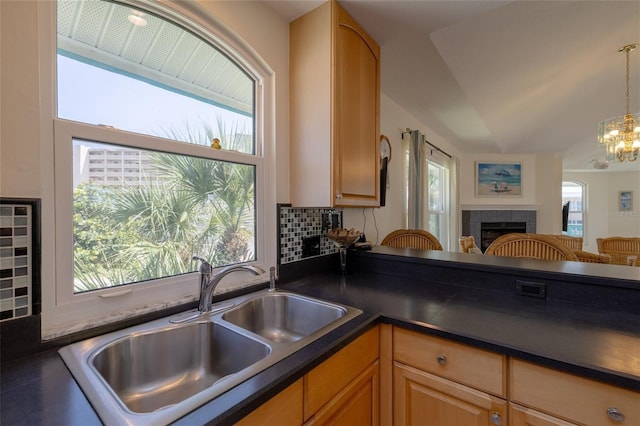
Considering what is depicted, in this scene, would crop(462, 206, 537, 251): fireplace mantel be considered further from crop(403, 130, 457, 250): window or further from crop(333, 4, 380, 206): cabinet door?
crop(333, 4, 380, 206): cabinet door

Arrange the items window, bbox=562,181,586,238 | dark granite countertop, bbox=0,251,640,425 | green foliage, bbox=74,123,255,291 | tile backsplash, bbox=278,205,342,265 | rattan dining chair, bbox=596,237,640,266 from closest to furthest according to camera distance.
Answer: dark granite countertop, bbox=0,251,640,425 < green foliage, bbox=74,123,255,291 < tile backsplash, bbox=278,205,342,265 < rattan dining chair, bbox=596,237,640,266 < window, bbox=562,181,586,238

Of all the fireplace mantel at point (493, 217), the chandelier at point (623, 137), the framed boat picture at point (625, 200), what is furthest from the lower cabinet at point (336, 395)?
the framed boat picture at point (625, 200)

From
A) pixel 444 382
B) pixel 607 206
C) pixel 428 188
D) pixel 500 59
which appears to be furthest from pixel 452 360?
pixel 607 206

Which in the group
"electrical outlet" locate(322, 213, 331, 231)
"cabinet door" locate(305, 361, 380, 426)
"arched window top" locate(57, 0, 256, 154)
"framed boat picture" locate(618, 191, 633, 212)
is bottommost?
"cabinet door" locate(305, 361, 380, 426)

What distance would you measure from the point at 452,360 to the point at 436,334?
9 cm

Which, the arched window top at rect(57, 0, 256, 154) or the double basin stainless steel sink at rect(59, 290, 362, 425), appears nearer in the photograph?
the double basin stainless steel sink at rect(59, 290, 362, 425)

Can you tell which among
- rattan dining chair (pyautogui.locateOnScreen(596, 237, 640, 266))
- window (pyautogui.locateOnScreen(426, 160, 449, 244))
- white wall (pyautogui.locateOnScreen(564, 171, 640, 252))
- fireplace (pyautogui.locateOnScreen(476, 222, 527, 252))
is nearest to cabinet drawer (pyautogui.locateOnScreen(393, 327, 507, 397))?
window (pyautogui.locateOnScreen(426, 160, 449, 244))

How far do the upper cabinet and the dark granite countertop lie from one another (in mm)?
526

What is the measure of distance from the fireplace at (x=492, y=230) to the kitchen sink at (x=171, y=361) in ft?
18.3

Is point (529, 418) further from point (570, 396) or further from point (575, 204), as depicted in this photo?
point (575, 204)

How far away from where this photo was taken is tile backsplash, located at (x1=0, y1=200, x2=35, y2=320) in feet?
2.41

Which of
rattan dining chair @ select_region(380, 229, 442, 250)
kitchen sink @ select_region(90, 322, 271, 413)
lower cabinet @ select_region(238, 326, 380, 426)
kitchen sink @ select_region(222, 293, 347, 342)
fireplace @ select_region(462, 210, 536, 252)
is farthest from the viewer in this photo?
fireplace @ select_region(462, 210, 536, 252)

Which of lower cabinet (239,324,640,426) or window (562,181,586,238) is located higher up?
window (562,181,586,238)

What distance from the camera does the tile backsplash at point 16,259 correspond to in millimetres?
734
